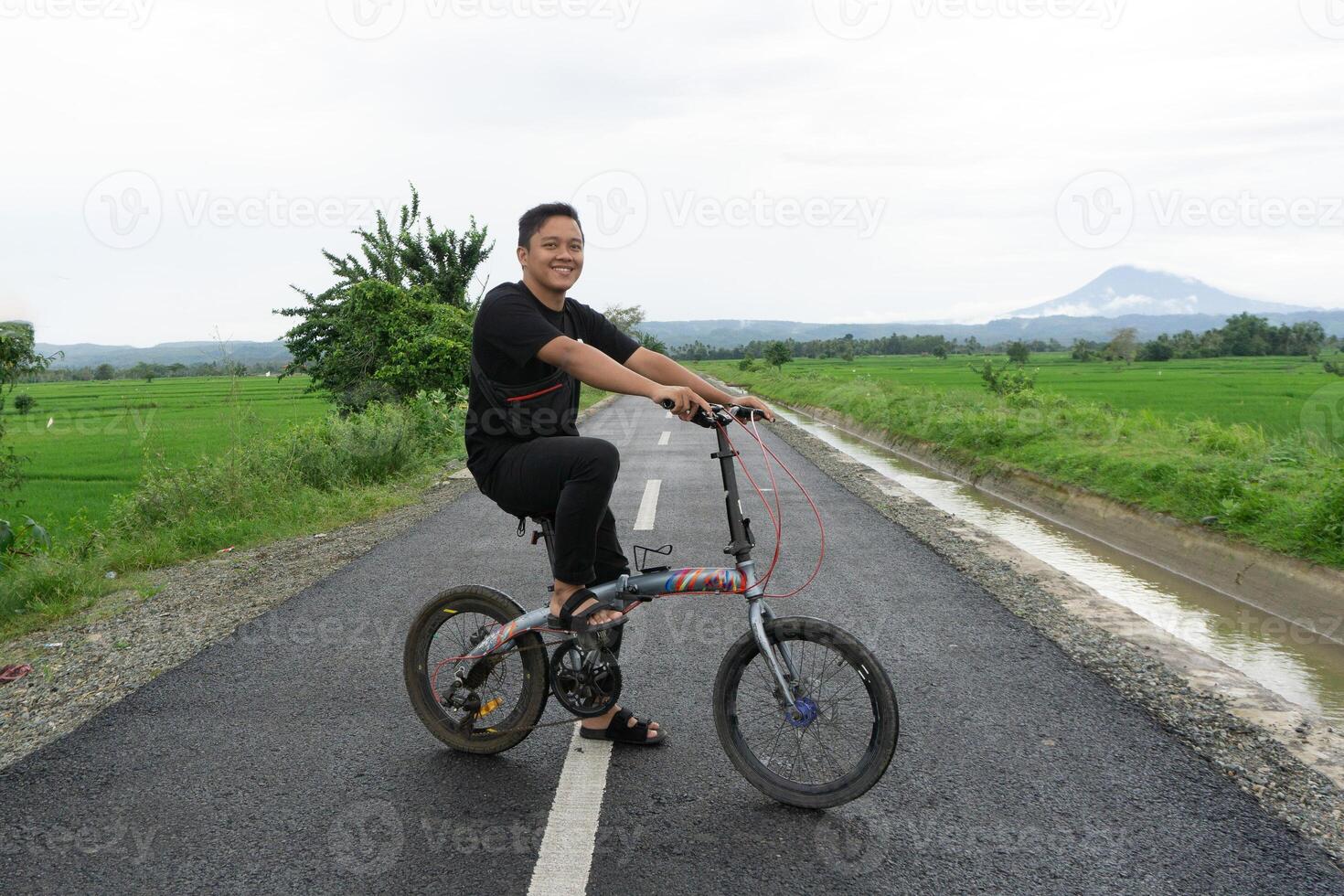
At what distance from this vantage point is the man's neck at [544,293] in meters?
3.36

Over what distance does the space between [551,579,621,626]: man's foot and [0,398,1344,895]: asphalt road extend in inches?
24.6

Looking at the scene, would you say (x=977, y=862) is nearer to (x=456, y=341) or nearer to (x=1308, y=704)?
(x=1308, y=704)

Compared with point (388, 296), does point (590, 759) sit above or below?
below

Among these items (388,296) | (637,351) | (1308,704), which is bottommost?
(1308,704)

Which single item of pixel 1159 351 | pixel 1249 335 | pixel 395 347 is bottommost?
pixel 1159 351

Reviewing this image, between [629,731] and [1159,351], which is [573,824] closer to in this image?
[629,731]

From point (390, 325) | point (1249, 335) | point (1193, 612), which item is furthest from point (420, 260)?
point (1249, 335)

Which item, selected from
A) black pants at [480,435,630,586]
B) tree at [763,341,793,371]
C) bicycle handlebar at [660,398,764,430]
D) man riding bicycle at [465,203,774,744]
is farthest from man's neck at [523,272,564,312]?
tree at [763,341,793,371]

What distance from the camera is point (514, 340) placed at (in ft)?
10.2

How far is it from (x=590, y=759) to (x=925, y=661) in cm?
200

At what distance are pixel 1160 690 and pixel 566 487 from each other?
3101 millimetres

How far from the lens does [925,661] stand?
15.4 feet

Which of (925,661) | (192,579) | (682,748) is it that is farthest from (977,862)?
(192,579)

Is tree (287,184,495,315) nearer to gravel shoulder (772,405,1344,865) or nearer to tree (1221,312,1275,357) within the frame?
gravel shoulder (772,405,1344,865)
